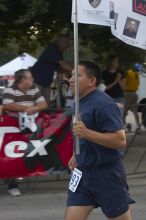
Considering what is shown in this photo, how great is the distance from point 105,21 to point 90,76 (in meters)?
1.51

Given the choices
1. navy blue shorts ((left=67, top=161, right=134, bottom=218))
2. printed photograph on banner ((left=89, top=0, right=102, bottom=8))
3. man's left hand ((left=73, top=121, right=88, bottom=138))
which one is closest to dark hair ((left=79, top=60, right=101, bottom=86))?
man's left hand ((left=73, top=121, right=88, bottom=138))

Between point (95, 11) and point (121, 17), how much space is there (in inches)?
21.7

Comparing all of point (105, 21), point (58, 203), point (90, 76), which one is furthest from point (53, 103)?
point (90, 76)

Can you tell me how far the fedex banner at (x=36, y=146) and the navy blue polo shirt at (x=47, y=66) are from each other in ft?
6.85

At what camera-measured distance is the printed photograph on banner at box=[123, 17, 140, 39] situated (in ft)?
20.5

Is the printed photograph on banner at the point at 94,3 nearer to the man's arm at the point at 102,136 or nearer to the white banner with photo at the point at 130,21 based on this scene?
the white banner with photo at the point at 130,21

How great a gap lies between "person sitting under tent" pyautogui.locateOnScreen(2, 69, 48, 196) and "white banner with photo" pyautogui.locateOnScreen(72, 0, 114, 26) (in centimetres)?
229

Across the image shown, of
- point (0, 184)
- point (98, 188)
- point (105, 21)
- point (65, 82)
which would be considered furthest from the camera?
point (65, 82)

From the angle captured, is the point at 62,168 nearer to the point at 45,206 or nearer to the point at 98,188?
the point at 45,206

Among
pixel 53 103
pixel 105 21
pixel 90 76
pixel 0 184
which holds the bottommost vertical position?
pixel 0 184

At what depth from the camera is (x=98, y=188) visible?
4.49 metres

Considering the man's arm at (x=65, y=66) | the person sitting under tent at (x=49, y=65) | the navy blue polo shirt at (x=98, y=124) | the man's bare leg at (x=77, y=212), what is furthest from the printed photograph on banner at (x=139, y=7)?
the man's arm at (x=65, y=66)

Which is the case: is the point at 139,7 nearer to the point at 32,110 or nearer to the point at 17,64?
the point at 32,110

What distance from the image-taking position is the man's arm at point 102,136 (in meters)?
4.30
